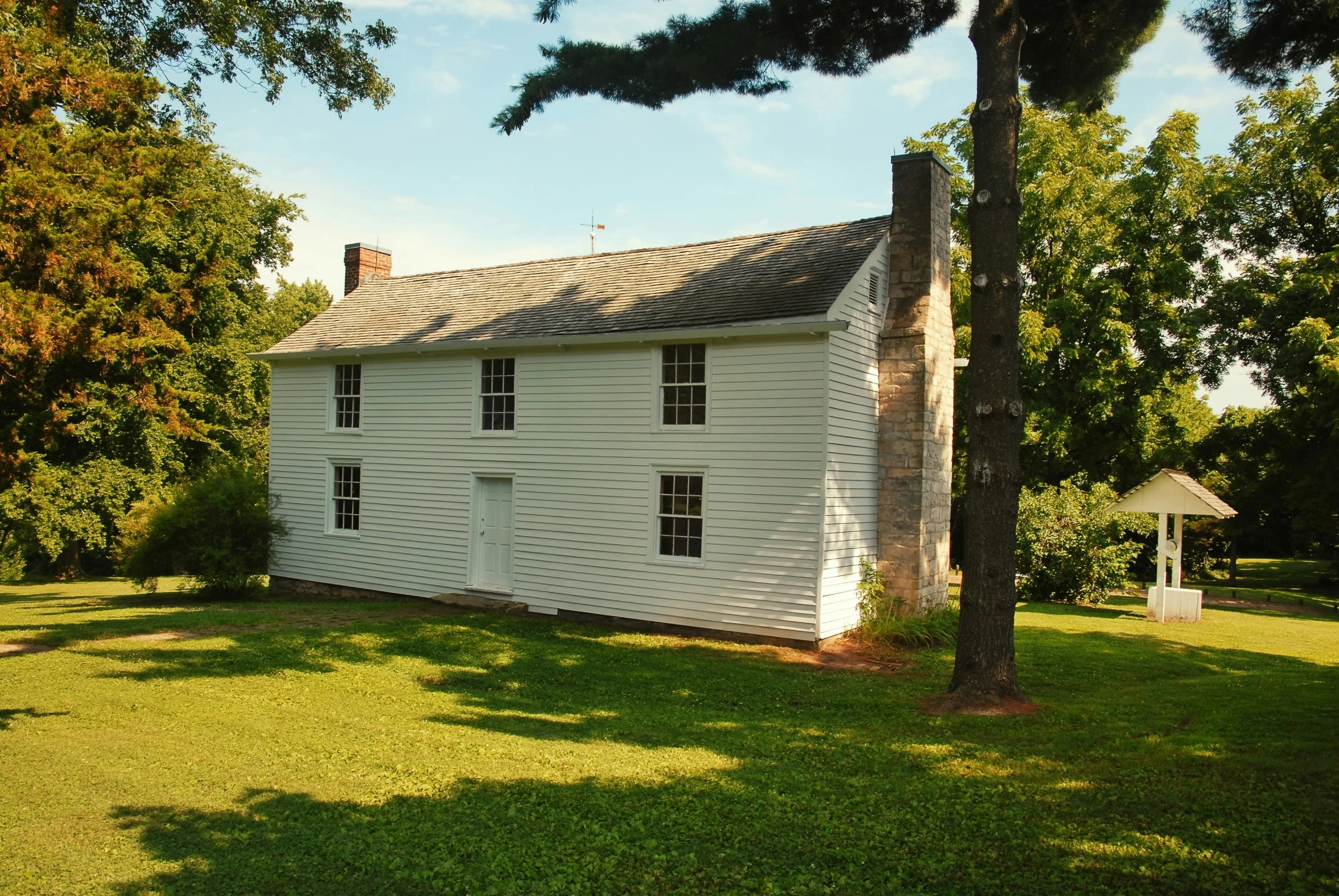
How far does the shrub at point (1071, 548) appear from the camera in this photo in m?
21.3

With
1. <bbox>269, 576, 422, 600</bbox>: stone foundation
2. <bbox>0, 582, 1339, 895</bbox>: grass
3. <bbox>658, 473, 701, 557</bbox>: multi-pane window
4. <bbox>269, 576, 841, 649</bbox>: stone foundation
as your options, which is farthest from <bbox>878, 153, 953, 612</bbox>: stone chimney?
<bbox>269, 576, 422, 600</bbox>: stone foundation

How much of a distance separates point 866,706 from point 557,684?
362cm

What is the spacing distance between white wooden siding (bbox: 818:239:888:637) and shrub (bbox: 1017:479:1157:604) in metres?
8.10

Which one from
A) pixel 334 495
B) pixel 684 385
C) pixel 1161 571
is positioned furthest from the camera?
pixel 334 495

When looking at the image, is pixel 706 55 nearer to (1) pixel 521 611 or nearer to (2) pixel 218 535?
(1) pixel 521 611

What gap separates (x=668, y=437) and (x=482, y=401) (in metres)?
4.31

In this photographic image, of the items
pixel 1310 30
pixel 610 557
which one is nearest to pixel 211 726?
pixel 610 557

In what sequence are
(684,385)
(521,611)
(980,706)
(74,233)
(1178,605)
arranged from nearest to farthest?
(74,233)
(980,706)
(684,385)
(521,611)
(1178,605)

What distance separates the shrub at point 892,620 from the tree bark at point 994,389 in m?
3.94

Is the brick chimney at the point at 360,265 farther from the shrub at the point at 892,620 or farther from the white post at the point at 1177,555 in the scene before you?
the white post at the point at 1177,555

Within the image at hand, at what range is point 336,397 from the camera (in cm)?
1922

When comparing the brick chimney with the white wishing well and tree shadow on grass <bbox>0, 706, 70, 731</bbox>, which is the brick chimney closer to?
tree shadow on grass <bbox>0, 706, 70, 731</bbox>

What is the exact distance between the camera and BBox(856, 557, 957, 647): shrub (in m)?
14.1

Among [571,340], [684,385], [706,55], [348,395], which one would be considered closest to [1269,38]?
[706,55]
